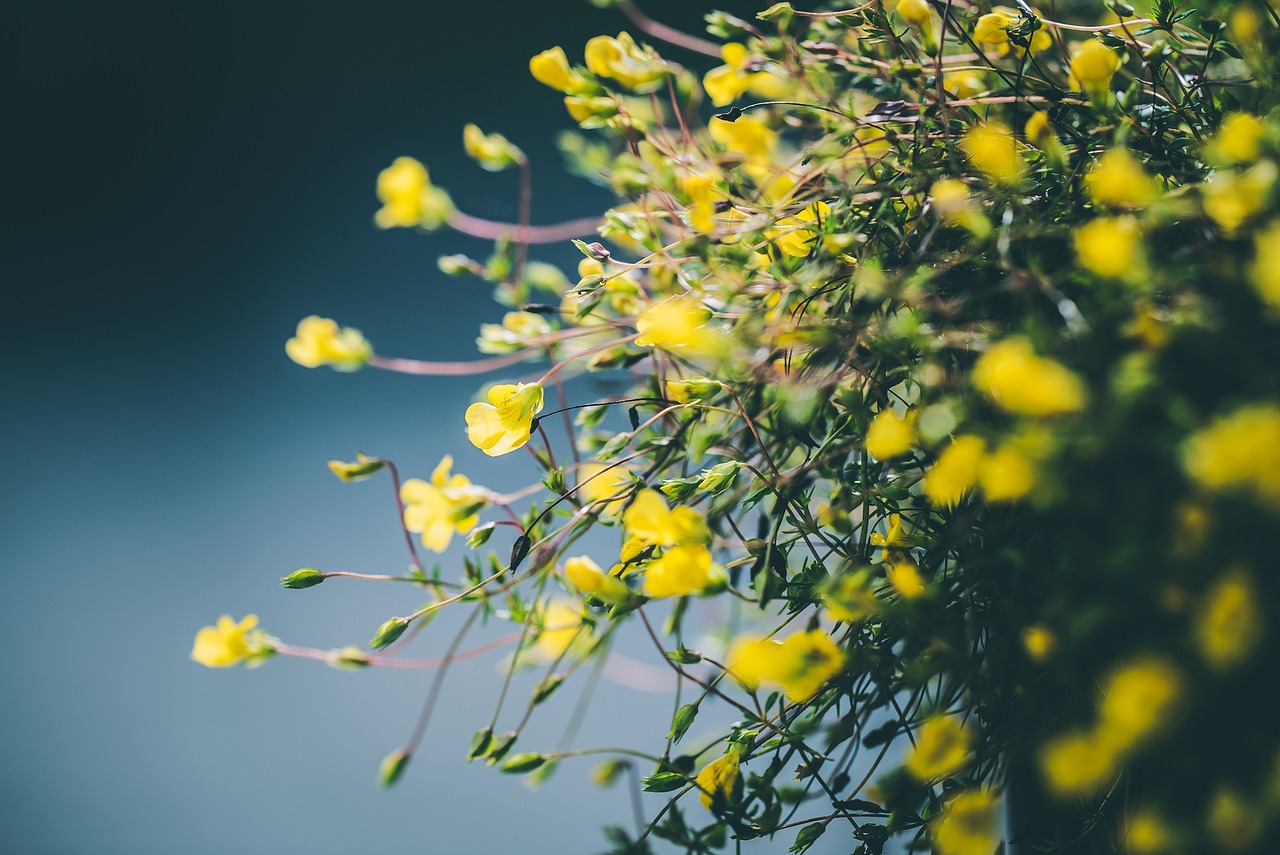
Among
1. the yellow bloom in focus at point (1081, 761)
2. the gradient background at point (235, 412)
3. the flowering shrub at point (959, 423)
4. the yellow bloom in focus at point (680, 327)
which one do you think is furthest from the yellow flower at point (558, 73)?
the gradient background at point (235, 412)

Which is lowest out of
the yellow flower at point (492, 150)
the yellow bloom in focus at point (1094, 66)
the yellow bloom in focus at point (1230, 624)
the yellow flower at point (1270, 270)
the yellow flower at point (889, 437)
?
the yellow bloom in focus at point (1230, 624)

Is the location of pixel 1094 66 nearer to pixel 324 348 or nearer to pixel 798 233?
pixel 798 233

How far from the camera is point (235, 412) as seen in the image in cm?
84

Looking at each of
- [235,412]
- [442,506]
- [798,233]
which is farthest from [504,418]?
[235,412]

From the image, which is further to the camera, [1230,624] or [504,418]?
[504,418]

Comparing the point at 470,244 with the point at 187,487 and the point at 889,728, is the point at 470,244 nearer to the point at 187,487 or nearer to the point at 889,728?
the point at 187,487

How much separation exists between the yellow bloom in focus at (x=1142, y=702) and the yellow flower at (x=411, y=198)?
330mm

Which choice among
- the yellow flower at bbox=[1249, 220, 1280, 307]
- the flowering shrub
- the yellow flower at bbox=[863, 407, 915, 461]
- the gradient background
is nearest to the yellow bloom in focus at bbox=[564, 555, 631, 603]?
the flowering shrub

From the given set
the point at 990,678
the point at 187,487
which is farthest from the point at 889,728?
the point at 187,487

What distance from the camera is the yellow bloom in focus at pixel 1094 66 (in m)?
0.27

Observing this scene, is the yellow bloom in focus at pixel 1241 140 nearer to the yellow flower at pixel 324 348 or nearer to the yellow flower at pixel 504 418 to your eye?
the yellow flower at pixel 504 418

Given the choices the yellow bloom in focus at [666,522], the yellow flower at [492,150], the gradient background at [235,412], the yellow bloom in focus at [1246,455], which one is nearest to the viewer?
the yellow bloom in focus at [1246,455]

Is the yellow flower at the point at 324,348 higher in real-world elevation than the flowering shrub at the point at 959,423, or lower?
higher

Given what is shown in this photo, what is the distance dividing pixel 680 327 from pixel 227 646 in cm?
29
